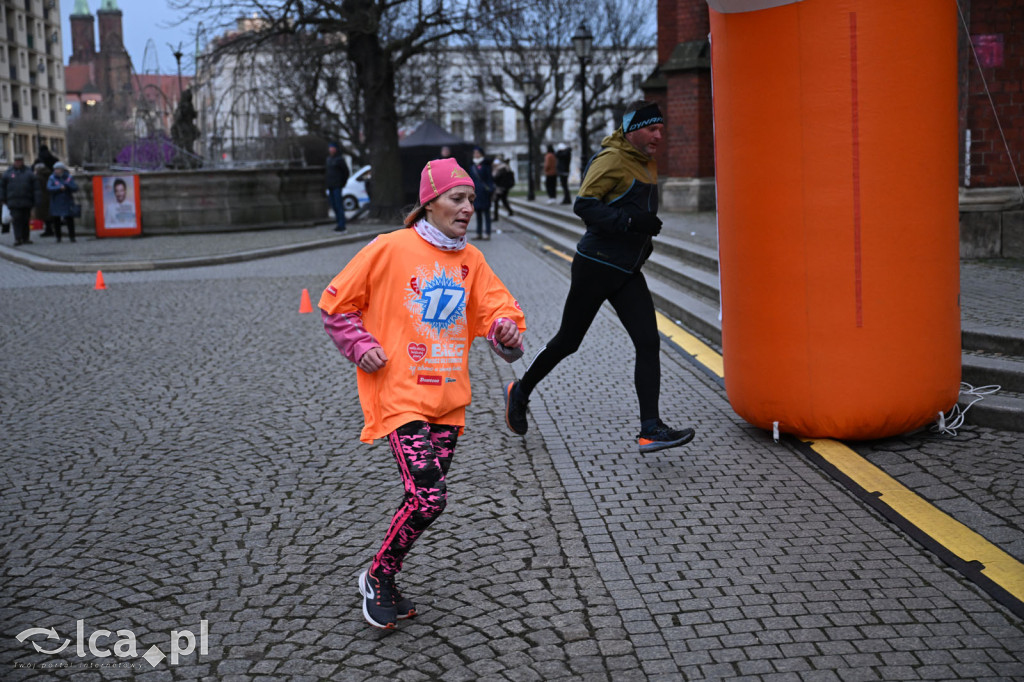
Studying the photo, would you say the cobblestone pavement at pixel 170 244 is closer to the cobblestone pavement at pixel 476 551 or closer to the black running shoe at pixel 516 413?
the cobblestone pavement at pixel 476 551

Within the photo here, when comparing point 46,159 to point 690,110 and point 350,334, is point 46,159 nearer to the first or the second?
point 690,110

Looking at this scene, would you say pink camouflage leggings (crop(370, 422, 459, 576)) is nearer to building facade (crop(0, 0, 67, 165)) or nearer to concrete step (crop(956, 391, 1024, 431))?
concrete step (crop(956, 391, 1024, 431))

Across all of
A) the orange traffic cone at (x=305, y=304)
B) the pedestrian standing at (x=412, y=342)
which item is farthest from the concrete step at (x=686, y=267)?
the pedestrian standing at (x=412, y=342)

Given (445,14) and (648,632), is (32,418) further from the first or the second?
(445,14)

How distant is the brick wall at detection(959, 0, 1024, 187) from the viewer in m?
11.2

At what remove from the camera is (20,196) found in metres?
23.2

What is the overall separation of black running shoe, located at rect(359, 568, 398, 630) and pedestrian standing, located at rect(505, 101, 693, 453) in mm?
2261

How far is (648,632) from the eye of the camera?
3744mm

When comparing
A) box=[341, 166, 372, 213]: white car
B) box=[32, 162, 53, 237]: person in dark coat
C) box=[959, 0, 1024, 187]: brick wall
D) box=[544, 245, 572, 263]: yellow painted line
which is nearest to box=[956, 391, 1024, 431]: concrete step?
box=[959, 0, 1024, 187]: brick wall

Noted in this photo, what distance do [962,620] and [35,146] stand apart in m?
100

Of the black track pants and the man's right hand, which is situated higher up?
the man's right hand

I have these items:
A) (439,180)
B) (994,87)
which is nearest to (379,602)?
(439,180)

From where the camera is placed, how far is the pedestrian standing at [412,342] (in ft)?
12.7

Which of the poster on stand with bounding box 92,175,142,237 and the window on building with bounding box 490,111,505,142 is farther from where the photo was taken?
the window on building with bounding box 490,111,505,142
